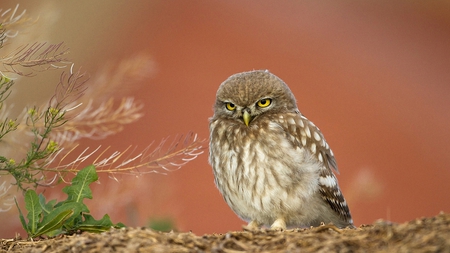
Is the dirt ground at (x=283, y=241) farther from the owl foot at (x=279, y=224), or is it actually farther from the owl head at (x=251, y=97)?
the owl head at (x=251, y=97)

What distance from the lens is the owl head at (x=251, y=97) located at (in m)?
3.72

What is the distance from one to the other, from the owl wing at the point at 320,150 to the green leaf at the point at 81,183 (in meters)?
1.27

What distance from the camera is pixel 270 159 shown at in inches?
138

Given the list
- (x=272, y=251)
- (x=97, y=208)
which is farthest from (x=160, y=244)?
(x=97, y=208)

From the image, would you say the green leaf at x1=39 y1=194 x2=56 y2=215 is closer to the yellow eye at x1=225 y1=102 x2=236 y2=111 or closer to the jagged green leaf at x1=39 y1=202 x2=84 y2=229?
the jagged green leaf at x1=39 y1=202 x2=84 y2=229

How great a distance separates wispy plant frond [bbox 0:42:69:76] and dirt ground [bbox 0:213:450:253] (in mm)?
966

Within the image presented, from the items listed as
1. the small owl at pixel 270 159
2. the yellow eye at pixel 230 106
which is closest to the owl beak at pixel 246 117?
the small owl at pixel 270 159

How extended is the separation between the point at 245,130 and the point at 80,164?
1.05 meters

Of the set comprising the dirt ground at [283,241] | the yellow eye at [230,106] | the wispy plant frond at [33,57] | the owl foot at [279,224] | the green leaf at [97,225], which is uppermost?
the yellow eye at [230,106]

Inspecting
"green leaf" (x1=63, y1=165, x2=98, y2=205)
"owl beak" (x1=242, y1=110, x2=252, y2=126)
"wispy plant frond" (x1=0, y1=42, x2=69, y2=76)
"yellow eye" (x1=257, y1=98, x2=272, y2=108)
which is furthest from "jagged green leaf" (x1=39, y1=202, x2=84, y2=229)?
"yellow eye" (x1=257, y1=98, x2=272, y2=108)

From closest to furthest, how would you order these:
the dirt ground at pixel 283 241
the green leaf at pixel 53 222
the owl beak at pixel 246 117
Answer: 1. the dirt ground at pixel 283 241
2. the green leaf at pixel 53 222
3. the owl beak at pixel 246 117

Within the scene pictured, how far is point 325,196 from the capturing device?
12.1ft

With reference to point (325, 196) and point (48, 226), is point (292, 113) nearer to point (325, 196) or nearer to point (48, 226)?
point (325, 196)

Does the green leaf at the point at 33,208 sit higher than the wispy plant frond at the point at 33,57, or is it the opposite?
the wispy plant frond at the point at 33,57
